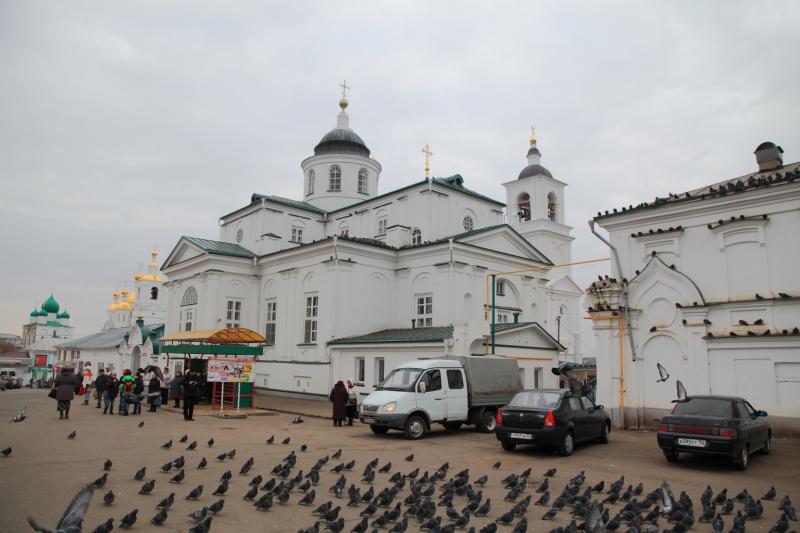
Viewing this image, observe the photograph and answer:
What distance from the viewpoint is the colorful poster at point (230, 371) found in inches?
825

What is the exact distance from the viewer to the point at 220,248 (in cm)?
3516

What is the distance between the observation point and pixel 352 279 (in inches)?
1160

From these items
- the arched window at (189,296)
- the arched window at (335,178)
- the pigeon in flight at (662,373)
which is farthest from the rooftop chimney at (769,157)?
the arched window at (189,296)

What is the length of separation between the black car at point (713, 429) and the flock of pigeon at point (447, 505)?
206 cm

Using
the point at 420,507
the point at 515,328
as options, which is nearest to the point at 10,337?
the point at 515,328

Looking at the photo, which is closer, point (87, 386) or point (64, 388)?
point (64, 388)

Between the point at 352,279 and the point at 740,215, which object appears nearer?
the point at 740,215

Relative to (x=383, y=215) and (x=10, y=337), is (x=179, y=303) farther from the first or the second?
(x=10, y=337)

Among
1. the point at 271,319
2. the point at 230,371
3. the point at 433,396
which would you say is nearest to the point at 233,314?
the point at 271,319

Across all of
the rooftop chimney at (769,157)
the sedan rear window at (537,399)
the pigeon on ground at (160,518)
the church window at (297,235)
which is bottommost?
the pigeon on ground at (160,518)

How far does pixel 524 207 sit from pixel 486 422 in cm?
3257

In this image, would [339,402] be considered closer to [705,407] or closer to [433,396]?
[433,396]

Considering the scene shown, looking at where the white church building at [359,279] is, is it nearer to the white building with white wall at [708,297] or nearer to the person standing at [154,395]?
the white building with white wall at [708,297]

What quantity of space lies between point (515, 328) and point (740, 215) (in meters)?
10.8
